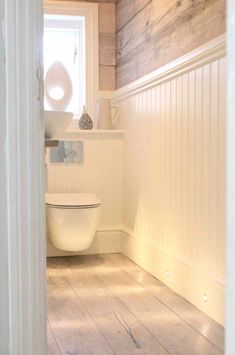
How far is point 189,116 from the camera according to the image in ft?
7.89

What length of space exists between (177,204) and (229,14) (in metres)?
2.13

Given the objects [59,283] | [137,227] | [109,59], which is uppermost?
[109,59]

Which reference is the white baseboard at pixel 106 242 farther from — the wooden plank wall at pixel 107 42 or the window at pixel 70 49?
the wooden plank wall at pixel 107 42

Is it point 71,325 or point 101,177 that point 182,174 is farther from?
point 101,177

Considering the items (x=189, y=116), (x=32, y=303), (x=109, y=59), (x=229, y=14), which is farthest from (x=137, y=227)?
(x=229, y=14)

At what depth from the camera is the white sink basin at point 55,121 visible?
201 cm

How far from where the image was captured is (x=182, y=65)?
7.98 ft

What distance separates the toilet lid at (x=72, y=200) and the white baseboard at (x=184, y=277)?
0.43 meters

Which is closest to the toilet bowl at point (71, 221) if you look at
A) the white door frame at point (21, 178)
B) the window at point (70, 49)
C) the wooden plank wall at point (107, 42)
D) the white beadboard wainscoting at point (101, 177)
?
the white beadboard wainscoting at point (101, 177)

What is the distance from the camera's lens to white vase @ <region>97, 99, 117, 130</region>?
12.1 ft

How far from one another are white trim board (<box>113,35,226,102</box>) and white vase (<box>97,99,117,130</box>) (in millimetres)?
253

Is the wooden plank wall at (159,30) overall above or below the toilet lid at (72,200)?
above

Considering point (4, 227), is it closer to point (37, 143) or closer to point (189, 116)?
point (37, 143)

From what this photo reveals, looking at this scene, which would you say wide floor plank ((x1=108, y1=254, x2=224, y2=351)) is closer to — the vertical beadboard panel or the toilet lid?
the vertical beadboard panel
